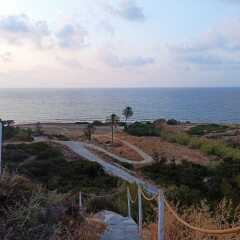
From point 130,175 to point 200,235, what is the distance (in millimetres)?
21751

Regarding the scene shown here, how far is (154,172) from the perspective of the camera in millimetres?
28312

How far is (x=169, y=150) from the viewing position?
38.0 m

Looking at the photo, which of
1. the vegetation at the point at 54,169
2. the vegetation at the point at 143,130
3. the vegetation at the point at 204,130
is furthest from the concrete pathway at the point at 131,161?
the vegetation at the point at 204,130

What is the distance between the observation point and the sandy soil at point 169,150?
34662 millimetres

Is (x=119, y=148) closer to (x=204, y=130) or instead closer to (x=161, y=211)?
(x=204, y=130)

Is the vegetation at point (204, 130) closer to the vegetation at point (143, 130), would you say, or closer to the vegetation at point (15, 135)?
the vegetation at point (143, 130)

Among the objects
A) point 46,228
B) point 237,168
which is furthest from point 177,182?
point 46,228

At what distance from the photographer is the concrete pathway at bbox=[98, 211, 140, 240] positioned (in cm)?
601

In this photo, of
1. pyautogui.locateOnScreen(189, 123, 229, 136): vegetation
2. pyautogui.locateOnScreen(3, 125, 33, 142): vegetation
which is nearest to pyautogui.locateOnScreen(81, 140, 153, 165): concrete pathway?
pyautogui.locateOnScreen(3, 125, 33, 142): vegetation

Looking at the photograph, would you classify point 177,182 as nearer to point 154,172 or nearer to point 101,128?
point 154,172

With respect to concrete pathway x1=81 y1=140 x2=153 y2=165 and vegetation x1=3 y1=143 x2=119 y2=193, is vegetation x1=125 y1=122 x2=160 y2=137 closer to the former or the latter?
concrete pathway x1=81 y1=140 x2=153 y2=165

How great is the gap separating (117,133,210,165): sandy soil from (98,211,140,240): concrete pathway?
85.1 feet

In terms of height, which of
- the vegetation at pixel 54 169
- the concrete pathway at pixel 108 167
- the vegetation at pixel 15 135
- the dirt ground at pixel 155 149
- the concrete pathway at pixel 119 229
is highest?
the concrete pathway at pixel 119 229

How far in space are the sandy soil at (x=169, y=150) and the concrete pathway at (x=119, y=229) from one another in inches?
1022
